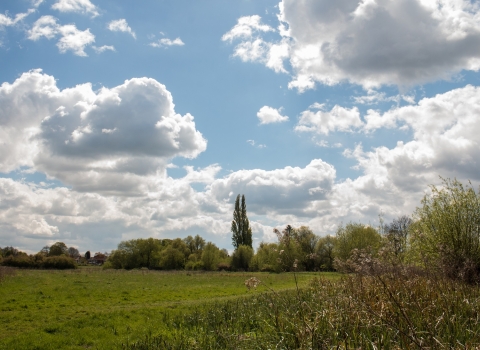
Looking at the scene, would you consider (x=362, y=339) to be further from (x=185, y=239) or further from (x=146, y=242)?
(x=185, y=239)

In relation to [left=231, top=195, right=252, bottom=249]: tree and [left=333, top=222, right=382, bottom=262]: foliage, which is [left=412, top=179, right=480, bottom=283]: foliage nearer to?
[left=333, top=222, right=382, bottom=262]: foliage

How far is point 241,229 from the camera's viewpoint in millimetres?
73312

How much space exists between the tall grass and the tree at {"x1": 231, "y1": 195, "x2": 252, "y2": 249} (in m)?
60.5

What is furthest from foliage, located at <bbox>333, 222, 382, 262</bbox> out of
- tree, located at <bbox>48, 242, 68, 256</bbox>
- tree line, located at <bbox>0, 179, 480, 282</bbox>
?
tree, located at <bbox>48, 242, 68, 256</bbox>

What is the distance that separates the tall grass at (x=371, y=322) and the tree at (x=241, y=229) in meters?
60.5

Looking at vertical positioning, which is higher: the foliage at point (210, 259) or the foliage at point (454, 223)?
the foliage at point (454, 223)

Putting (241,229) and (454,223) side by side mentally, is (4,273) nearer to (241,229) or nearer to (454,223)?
(454,223)

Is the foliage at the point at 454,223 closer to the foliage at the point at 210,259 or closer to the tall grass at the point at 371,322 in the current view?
the tall grass at the point at 371,322

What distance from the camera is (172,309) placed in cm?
1722

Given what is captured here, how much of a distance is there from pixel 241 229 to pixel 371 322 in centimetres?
6729

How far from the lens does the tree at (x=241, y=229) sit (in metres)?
72.5

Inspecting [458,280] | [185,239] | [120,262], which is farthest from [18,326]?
[185,239]

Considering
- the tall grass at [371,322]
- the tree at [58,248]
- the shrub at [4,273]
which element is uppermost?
the tree at [58,248]

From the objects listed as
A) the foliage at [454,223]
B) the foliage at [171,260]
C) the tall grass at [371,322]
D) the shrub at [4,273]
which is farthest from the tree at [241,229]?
the tall grass at [371,322]
